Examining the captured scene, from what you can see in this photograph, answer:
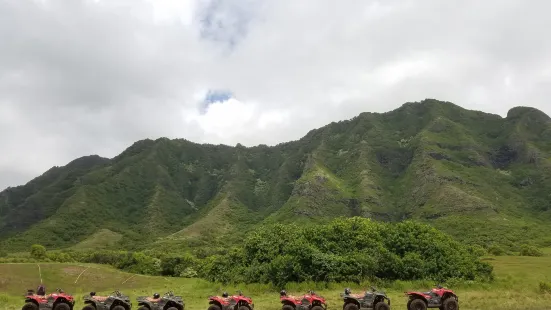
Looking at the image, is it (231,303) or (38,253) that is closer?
(231,303)

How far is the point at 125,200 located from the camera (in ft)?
533

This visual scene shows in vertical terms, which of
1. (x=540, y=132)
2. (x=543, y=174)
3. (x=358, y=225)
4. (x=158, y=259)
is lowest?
(x=158, y=259)

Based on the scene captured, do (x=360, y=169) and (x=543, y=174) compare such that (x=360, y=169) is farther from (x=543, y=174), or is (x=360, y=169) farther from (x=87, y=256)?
(x=87, y=256)

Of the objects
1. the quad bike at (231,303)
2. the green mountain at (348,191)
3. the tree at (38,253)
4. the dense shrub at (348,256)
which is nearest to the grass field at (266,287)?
the dense shrub at (348,256)

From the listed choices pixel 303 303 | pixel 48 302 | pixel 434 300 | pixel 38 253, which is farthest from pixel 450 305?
pixel 38 253

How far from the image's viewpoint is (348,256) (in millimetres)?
26984

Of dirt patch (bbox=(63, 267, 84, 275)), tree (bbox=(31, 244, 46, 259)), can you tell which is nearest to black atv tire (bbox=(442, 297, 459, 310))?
dirt patch (bbox=(63, 267, 84, 275))

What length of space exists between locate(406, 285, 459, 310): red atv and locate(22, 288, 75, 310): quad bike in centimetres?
1361

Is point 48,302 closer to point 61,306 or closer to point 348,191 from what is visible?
point 61,306

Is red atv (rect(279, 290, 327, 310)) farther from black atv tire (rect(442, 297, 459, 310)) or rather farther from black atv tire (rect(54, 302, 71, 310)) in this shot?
black atv tire (rect(54, 302, 71, 310))

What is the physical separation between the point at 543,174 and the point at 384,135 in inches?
2530

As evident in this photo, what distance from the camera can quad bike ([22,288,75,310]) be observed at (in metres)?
15.9

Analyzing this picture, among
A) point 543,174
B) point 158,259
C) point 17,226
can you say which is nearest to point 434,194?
point 543,174

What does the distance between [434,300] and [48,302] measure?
15359mm
